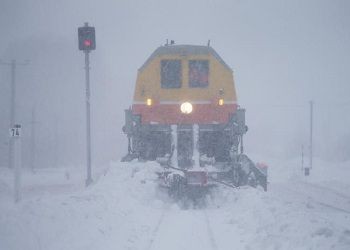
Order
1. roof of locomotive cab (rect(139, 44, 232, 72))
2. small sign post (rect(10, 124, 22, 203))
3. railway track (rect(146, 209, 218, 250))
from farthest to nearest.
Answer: roof of locomotive cab (rect(139, 44, 232, 72))
small sign post (rect(10, 124, 22, 203))
railway track (rect(146, 209, 218, 250))

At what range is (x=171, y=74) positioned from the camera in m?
14.3

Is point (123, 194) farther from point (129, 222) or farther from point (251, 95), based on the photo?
point (251, 95)

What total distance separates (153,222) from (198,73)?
617 cm

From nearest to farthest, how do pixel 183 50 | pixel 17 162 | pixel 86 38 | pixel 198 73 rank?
1. pixel 17 162
2. pixel 183 50
3. pixel 198 73
4. pixel 86 38

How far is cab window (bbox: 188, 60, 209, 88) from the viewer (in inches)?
560

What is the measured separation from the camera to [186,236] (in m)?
8.29

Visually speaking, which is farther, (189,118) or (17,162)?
(189,118)

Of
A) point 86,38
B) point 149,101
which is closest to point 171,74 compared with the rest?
point 149,101

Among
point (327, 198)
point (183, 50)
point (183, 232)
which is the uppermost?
point (183, 50)

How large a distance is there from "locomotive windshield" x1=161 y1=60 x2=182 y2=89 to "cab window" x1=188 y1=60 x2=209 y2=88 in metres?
0.35

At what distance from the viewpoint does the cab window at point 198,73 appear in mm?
14227

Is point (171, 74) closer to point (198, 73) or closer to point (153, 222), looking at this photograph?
point (198, 73)

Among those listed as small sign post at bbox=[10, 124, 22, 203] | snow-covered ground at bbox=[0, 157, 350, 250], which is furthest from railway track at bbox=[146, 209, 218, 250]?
small sign post at bbox=[10, 124, 22, 203]

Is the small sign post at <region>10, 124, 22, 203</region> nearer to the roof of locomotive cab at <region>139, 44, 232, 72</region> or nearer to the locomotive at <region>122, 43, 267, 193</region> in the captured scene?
the locomotive at <region>122, 43, 267, 193</region>
